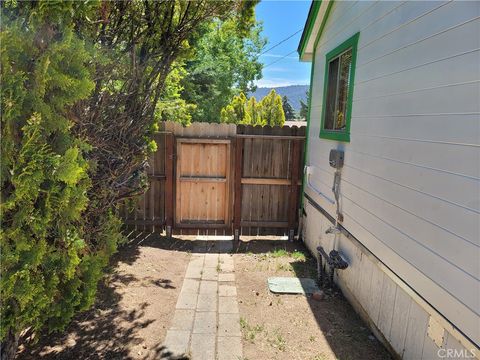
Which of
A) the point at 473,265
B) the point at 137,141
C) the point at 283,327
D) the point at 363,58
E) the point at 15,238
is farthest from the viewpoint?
the point at 137,141

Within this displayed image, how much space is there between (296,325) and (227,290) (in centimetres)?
97

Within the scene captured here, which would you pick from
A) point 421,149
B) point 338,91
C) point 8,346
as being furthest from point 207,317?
point 338,91

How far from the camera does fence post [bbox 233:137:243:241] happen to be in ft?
18.2

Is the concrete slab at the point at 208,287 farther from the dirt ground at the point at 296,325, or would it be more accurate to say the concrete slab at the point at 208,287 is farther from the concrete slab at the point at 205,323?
the concrete slab at the point at 205,323

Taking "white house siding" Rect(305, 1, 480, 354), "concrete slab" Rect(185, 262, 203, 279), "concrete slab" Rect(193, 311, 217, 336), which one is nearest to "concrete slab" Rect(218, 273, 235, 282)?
"concrete slab" Rect(185, 262, 203, 279)

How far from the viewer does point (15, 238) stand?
202 centimetres

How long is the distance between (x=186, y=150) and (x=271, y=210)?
173 centimetres

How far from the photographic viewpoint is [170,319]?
10.7 ft

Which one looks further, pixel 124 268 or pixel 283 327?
pixel 124 268

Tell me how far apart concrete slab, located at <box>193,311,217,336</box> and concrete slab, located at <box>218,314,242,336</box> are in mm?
54

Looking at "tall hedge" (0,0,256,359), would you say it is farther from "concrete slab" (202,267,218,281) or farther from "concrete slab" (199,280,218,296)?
"concrete slab" (202,267,218,281)

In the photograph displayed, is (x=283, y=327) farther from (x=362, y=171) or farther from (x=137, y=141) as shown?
(x=137, y=141)

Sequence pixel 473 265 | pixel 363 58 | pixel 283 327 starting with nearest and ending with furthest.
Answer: pixel 473 265 → pixel 283 327 → pixel 363 58

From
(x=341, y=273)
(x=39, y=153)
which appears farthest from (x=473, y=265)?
(x=39, y=153)
